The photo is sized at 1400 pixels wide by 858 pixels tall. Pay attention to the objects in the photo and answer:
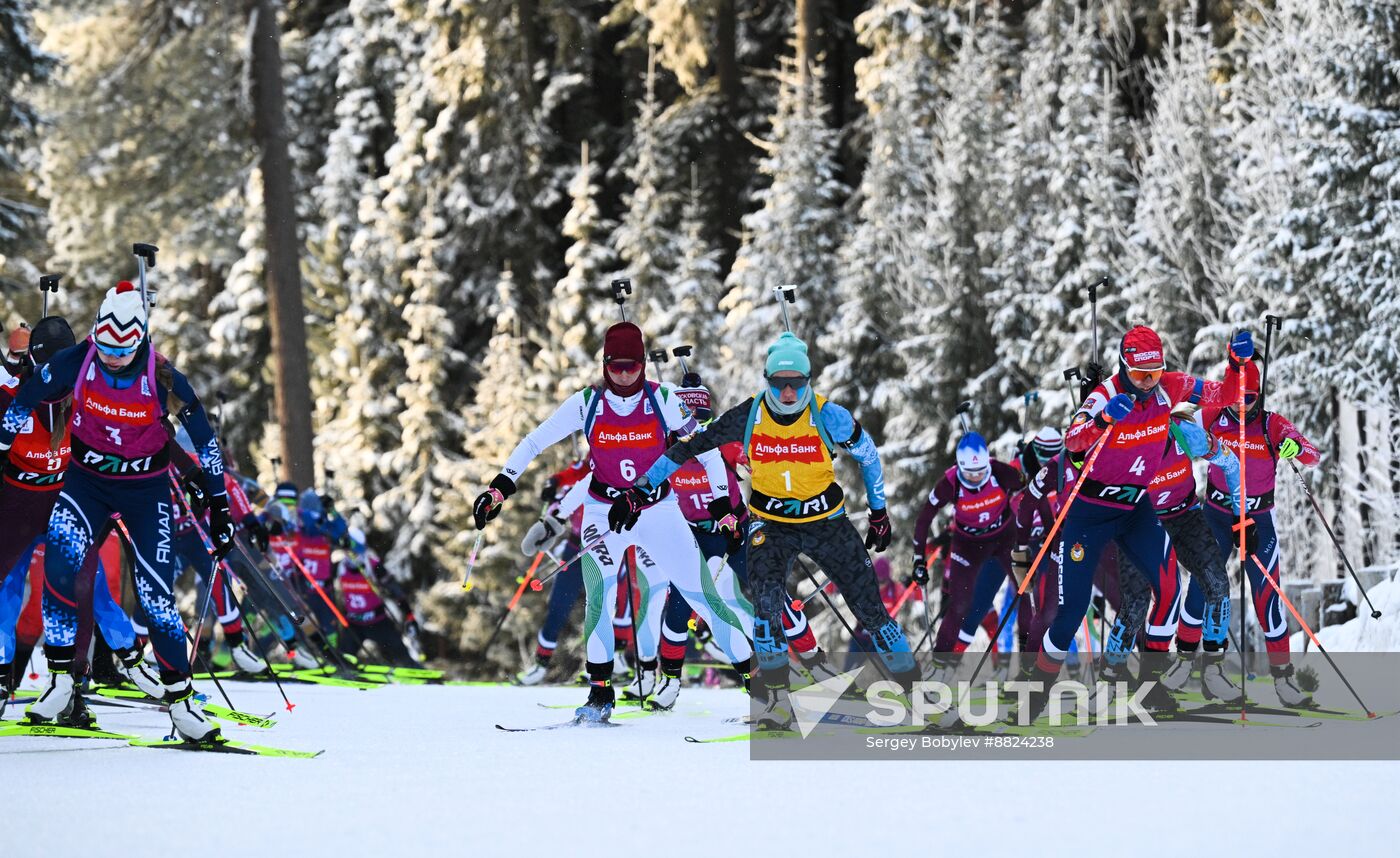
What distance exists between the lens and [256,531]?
11.6m

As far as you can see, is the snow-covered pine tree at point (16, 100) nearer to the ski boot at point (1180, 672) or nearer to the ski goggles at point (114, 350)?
the ski goggles at point (114, 350)

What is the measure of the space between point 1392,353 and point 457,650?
839 inches

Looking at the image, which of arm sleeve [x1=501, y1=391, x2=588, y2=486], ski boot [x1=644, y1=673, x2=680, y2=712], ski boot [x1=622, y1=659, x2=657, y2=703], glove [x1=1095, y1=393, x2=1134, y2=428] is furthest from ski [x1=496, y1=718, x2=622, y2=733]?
glove [x1=1095, y1=393, x2=1134, y2=428]

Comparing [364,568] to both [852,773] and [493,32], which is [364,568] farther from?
[493,32]

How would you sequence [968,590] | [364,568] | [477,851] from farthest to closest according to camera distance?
[364,568]
[968,590]
[477,851]

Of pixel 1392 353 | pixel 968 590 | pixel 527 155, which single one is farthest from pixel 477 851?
pixel 527 155

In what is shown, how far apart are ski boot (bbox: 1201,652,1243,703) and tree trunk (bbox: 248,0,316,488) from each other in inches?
653

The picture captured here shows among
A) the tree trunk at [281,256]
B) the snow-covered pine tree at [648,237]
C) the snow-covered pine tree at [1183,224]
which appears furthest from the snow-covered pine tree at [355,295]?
the snow-covered pine tree at [1183,224]

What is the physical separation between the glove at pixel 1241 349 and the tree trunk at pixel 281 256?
16.8 meters

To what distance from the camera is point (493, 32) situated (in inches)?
1329

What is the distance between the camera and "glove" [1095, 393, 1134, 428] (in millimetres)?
8273

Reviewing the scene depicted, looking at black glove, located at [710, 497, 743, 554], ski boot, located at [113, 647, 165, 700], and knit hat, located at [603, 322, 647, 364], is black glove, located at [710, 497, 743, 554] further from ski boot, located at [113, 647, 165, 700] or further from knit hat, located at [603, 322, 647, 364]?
ski boot, located at [113, 647, 165, 700]

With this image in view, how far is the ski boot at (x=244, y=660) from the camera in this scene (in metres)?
13.4

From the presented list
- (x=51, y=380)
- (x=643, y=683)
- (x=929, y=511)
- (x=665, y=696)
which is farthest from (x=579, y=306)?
(x=51, y=380)
